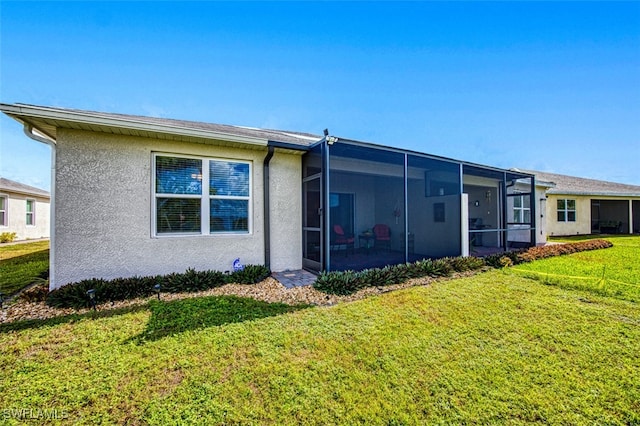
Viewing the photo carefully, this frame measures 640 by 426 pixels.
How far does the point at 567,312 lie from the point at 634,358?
123 centimetres

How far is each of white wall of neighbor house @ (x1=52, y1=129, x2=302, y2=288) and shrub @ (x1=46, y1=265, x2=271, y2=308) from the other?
0.31 m

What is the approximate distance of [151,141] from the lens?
5.04m

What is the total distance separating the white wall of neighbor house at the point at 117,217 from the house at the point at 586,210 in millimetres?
16736

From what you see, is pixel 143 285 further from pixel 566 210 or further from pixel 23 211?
pixel 566 210

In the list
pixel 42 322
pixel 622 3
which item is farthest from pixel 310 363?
pixel 622 3

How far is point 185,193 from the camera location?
5.35 meters

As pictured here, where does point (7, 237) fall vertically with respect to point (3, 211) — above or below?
below

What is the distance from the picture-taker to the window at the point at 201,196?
5.21 m

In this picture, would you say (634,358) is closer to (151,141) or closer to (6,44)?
(151,141)

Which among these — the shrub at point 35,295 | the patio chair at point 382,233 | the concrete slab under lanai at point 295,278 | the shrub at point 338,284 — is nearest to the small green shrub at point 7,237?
the shrub at point 35,295

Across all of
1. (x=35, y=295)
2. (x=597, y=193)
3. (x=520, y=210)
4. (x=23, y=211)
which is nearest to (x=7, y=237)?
(x=23, y=211)

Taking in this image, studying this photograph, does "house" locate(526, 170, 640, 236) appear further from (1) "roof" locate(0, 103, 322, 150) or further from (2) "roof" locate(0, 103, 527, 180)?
(1) "roof" locate(0, 103, 322, 150)

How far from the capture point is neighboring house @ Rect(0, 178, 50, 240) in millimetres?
A: 13000

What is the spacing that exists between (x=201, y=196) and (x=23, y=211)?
53.4 ft
